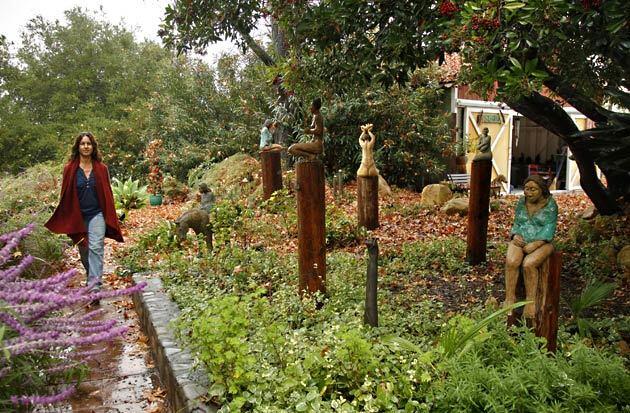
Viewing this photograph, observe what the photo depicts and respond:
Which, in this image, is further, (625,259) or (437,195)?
(437,195)

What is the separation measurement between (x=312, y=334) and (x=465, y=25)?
2.41 metres

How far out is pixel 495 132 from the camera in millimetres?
15828

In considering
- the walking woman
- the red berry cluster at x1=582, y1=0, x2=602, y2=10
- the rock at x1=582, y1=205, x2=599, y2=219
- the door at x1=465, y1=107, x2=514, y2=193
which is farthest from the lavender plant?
the door at x1=465, y1=107, x2=514, y2=193

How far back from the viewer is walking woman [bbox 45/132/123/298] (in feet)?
17.7

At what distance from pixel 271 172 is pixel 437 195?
367 cm

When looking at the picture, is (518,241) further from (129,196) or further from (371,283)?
(129,196)

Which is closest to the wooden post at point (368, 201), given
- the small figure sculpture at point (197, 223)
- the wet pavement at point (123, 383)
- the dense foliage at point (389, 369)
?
the small figure sculpture at point (197, 223)

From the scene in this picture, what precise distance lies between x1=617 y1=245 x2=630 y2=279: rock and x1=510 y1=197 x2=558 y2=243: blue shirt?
272 centimetres

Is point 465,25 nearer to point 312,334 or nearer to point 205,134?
point 312,334

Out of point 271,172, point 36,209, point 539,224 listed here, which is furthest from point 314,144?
point 36,209

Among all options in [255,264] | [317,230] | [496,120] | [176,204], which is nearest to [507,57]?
[317,230]

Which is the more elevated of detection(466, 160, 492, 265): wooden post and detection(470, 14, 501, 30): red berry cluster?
detection(470, 14, 501, 30): red berry cluster

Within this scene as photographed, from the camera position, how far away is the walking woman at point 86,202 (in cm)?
541

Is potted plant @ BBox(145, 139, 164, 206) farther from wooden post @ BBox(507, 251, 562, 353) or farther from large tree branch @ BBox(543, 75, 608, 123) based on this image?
wooden post @ BBox(507, 251, 562, 353)
